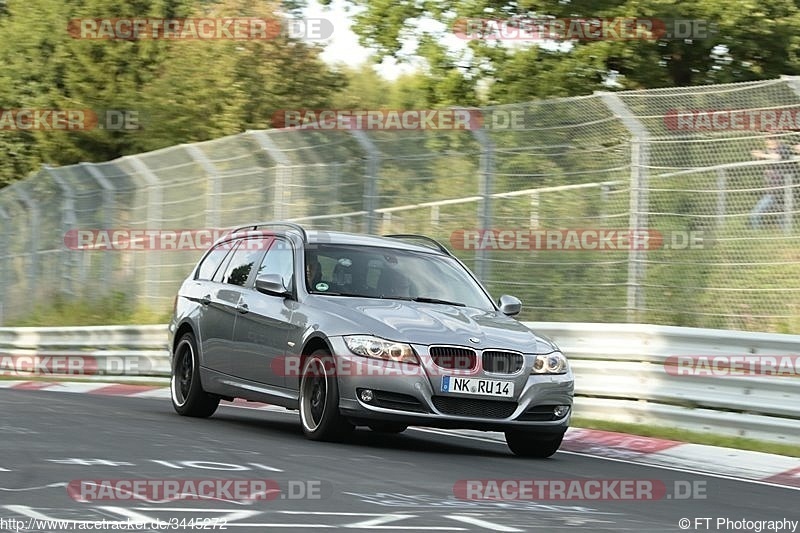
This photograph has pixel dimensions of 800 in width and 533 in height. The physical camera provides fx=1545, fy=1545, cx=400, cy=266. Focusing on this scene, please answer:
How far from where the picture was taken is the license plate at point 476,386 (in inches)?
415

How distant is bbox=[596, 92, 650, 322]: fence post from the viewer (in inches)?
547

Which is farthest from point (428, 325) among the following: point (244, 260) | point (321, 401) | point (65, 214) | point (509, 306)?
point (65, 214)

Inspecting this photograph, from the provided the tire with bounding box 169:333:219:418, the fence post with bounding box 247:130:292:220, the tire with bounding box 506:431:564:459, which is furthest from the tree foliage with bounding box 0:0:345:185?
the tire with bounding box 506:431:564:459

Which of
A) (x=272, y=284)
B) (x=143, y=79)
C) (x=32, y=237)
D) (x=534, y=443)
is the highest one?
(x=143, y=79)

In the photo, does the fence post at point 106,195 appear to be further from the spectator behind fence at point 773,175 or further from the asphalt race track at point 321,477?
the spectator behind fence at point 773,175

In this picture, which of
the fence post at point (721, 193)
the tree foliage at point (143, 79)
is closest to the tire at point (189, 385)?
the fence post at point (721, 193)

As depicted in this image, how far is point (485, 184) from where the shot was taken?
1548cm

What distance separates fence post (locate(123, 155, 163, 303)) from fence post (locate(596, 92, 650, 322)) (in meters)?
10.4

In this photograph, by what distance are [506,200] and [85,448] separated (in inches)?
262

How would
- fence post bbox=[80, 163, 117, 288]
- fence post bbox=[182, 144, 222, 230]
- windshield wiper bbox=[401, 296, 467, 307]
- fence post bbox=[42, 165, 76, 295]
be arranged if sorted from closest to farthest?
1. windshield wiper bbox=[401, 296, 467, 307]
2. fence post bbox=[182, 144, 222, 230]
3. fence post bbox=[80, 163, 117, 288]
4. fence post bbox=[42, 165, 76, 295]

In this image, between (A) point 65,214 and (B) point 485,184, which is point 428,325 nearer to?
(B) point 485,184

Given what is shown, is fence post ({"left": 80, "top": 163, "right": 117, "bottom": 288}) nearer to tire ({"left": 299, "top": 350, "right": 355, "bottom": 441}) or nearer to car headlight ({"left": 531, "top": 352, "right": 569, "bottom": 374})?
tire ({"left": 299, "top": 350, "right": 355, "bottom": 441})

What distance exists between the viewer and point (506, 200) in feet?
50.6

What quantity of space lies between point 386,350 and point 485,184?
5232 mm
